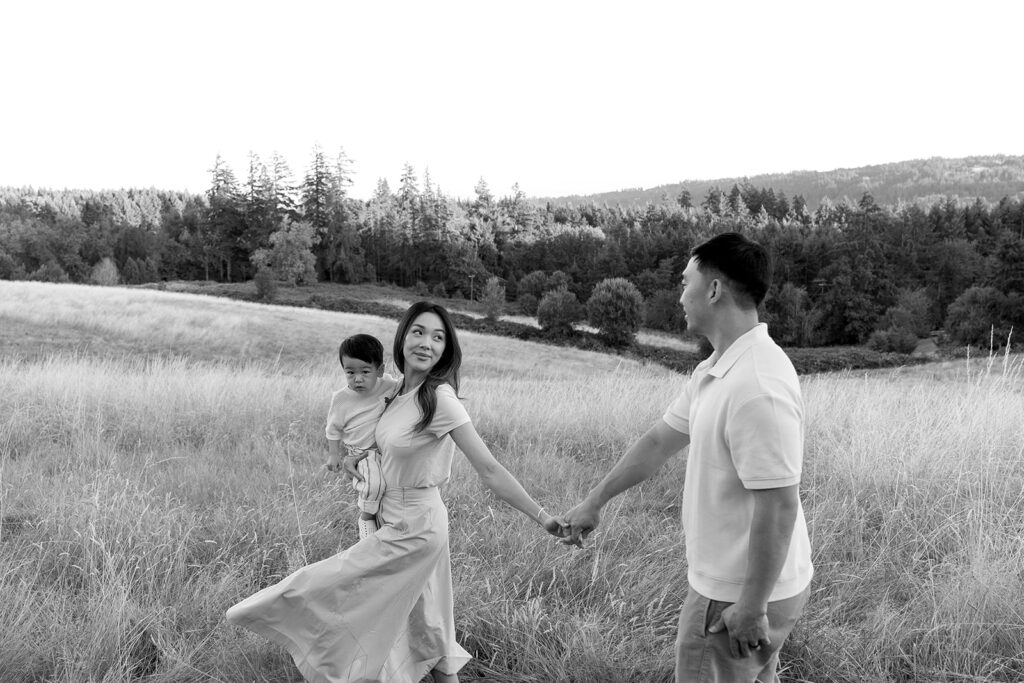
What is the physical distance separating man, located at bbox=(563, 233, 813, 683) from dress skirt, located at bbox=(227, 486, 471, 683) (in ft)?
3.51

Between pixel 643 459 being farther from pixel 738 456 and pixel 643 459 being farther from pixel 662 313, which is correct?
pixel 662 313

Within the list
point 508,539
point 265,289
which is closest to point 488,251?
point 265,289

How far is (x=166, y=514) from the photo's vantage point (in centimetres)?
391

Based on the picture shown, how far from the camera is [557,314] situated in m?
57.0

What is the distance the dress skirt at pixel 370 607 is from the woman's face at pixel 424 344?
485mm

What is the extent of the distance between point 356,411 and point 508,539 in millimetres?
1528

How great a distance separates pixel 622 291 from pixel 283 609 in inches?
2328

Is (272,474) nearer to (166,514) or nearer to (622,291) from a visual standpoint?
(166,514)

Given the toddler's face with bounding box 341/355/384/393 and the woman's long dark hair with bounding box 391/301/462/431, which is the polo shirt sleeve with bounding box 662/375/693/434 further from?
the toddler's face with bounding box 341/355/384/393

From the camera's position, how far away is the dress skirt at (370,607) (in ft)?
7.99

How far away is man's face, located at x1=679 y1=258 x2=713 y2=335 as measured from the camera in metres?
1.88

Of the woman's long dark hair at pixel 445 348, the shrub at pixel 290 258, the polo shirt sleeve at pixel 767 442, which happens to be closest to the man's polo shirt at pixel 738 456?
the polo shirt sleeve at pixel 767 442

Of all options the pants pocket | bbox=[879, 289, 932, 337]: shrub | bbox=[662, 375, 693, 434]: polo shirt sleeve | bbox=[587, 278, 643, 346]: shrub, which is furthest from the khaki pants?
bbox=[879, 289, 932, 337]: shrub

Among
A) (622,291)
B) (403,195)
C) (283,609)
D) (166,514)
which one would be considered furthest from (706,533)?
(403,195)
